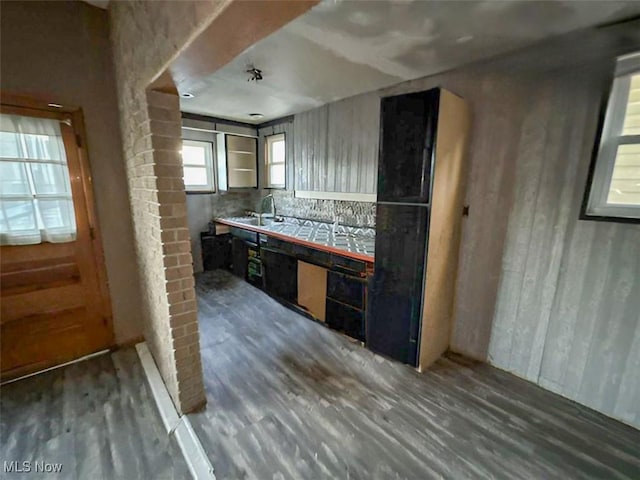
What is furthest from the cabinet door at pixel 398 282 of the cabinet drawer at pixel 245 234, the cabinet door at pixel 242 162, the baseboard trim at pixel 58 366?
the cabinet door at pixel 242 162

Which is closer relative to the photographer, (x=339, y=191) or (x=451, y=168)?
(x=451, y=168)

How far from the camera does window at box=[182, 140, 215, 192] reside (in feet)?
13.7

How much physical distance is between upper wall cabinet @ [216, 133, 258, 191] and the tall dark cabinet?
3119 mm

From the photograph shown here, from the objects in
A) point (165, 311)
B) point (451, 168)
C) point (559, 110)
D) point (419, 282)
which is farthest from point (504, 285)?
point (165, 311)

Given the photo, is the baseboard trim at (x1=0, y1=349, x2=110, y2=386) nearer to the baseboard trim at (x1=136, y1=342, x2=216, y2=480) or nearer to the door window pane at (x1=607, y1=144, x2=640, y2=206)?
the baseboard trim at (x1=136, y1=342, x2=216, y2=480)

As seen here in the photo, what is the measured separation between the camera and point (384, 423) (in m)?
1.73

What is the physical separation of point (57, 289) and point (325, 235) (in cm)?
238

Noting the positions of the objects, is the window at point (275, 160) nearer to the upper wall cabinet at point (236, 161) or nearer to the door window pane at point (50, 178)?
the upper wall cabinet at point (236, 161)

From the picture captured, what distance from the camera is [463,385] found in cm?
208

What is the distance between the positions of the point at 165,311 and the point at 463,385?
219cm

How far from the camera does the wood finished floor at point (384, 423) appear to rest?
148 cm

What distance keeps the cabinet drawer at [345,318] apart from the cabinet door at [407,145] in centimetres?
110

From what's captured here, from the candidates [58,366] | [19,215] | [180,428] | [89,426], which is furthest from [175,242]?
[58,366]

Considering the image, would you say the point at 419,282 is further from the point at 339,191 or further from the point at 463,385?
the point at 339,191
